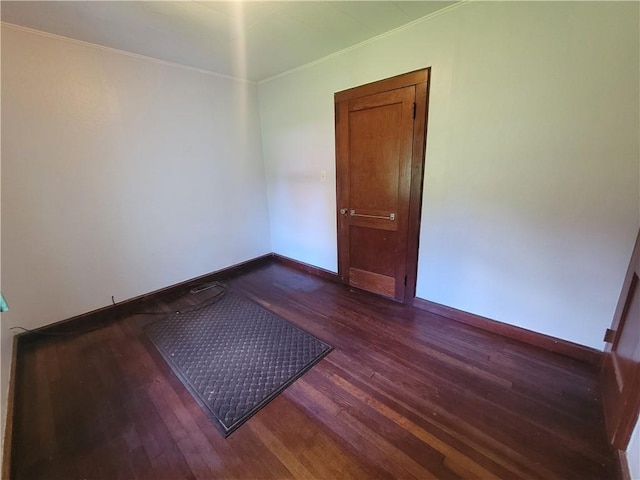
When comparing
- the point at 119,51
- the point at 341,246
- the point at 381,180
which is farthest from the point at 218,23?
the point at 341,246

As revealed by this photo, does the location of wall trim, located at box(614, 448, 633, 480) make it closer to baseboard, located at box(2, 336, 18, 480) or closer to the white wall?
the white wall

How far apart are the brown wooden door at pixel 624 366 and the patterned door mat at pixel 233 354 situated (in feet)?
5.15

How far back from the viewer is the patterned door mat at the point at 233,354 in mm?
1629

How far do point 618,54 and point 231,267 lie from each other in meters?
3.73

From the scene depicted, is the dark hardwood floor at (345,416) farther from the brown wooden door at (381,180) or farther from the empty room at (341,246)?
the brown wooden door at (381,180)

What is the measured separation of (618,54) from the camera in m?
1.43

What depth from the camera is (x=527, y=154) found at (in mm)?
1787

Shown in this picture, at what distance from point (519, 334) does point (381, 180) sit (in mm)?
1691

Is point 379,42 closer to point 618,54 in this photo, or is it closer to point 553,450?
point 618,54

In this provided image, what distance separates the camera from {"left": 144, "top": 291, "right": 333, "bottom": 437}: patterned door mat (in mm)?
1629

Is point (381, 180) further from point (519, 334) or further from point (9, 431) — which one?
point (9, 431)

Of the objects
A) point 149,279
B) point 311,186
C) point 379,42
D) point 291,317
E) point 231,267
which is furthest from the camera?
point 231,267

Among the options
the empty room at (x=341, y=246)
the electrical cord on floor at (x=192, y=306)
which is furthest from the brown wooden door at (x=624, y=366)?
the electrical cord on floor at (x=192, y=306)

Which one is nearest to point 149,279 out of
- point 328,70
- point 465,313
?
point 328,70
